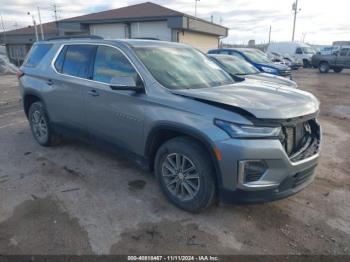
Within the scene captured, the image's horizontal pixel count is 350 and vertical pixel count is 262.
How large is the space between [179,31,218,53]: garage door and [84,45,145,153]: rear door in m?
19.9

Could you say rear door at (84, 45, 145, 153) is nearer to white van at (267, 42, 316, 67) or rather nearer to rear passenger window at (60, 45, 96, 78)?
rear passenger window at (60, 45, 96, 78)

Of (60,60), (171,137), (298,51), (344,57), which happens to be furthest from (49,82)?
(298,51)

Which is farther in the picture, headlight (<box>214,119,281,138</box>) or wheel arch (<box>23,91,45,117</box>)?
wheel arch (<box>23,91,45,117</box>)

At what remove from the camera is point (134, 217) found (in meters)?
3.22

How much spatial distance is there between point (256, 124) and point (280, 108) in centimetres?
35

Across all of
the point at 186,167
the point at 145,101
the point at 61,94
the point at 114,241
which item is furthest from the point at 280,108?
the point at 61,94

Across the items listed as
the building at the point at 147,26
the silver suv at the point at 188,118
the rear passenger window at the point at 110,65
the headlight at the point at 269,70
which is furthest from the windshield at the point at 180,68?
the building at the point at 147,26

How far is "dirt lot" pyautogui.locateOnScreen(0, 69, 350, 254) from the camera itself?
9.15 feet

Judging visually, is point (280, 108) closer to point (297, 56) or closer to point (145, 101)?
point (145, 101)

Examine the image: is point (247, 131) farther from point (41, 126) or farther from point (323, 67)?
point (323, 67)

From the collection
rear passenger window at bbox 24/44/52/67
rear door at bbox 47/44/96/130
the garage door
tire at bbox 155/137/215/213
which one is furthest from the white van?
tire at bbox 155/137/215/213

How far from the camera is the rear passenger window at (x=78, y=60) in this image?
13.6ft

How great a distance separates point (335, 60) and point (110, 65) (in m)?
23.9

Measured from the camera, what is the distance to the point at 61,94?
458cm
